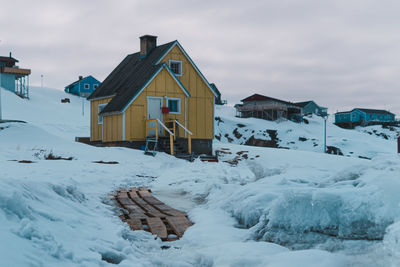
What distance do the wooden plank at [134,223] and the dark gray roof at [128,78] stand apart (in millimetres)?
14613

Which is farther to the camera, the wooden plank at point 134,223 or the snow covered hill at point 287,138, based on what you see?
the snow covered hill at point 287,138

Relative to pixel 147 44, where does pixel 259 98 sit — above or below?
below

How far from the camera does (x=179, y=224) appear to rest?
6.06 m

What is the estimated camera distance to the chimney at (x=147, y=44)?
2502cm

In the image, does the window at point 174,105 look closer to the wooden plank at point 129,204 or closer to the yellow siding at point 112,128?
the yellow siding at point 112,128

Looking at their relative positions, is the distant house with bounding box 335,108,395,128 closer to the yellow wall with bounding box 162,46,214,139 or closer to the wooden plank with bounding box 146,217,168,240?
the yellow wall with bounding box 162,46,214,139

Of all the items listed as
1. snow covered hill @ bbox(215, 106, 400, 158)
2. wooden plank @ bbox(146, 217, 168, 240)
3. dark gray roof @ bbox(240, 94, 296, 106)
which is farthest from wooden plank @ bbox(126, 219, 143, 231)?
dark gray roof @ bbox(240, 94, 296, 106)

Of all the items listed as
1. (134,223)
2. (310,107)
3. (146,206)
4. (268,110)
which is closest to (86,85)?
(268,110)

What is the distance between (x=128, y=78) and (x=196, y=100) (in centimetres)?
432

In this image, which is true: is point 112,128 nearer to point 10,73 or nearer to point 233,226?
point 233,226

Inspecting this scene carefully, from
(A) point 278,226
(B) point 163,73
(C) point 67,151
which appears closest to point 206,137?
(B) point 163,73

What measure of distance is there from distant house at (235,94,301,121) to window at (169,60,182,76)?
33476 millimetres

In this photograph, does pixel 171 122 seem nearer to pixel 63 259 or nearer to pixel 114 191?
pixel 114 191

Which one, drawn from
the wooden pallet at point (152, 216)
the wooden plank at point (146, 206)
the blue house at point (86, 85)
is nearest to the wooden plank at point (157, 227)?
the wooden pallet at point (152, 216)
